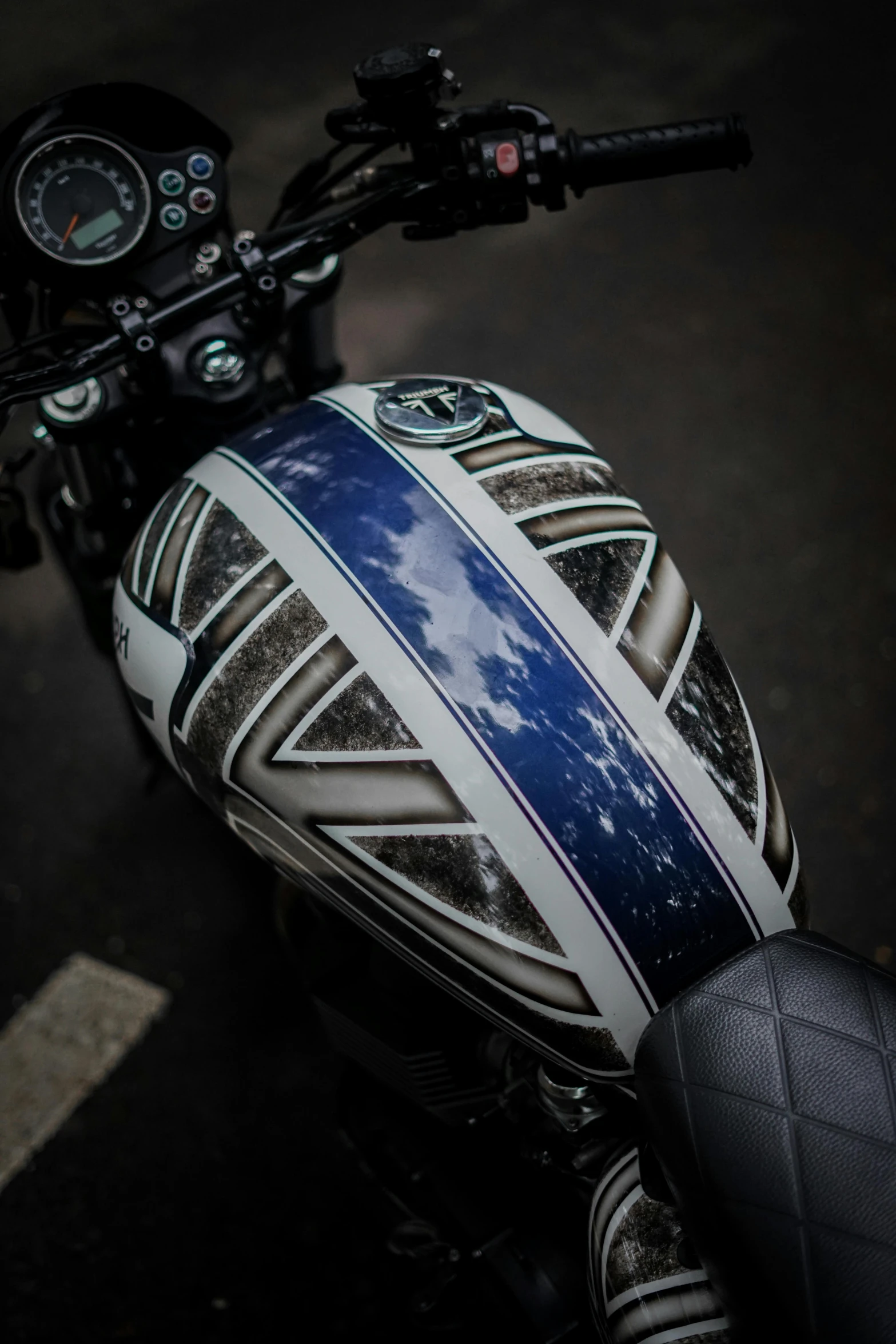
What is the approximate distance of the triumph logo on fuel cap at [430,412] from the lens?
1.45 metres

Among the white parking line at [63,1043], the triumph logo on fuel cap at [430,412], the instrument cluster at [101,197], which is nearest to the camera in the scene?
the triumph logo on fuel cap at [430,412]

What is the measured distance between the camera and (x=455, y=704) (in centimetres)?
125

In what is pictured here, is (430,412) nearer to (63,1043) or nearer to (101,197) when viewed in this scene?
(101,197)

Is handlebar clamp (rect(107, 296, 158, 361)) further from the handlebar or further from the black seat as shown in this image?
the black seat

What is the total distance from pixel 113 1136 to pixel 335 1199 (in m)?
0.43

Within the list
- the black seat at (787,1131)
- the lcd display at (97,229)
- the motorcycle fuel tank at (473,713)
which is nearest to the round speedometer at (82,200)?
the lcd display at (97,229)

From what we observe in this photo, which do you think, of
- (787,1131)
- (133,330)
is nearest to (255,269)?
(133,330)

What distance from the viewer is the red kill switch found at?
1560 mm

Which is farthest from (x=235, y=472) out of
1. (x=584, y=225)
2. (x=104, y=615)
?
(x=584, y=225)

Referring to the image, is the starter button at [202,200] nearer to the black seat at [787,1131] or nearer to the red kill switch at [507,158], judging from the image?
the red kill switch at [507,158]

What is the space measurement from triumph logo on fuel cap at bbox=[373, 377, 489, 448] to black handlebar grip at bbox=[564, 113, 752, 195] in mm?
326

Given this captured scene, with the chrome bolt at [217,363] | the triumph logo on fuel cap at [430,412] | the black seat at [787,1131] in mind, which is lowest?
the black seat at [787,1131]

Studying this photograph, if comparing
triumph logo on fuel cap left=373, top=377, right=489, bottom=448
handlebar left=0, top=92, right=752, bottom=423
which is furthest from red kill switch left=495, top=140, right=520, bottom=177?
triumph logo on fuel cap left=373, top=377, right=489, bottom=448

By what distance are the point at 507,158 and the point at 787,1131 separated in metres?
1.22
